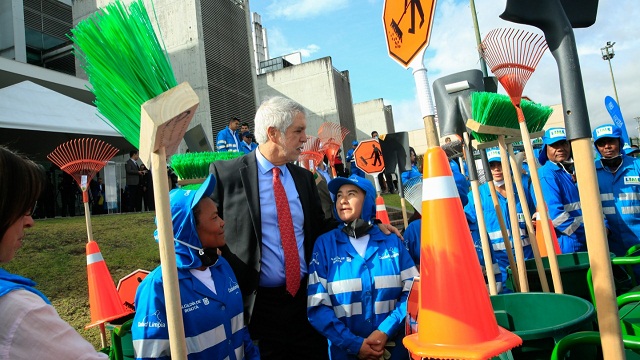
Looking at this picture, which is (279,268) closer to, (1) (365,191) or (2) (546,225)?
(1) (365,191)

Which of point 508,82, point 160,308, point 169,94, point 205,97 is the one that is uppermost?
point 205,97

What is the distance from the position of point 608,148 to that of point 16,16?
22.7m

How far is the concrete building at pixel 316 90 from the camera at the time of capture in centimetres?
2605

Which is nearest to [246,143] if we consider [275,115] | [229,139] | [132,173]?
[229,139]

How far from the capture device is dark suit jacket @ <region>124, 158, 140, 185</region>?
1185 centimetres

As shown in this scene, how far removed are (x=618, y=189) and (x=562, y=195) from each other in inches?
19.8

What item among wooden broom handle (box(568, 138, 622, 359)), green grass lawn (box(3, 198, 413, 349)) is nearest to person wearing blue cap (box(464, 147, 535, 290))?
wooden broom handle (box(568, 138, 622, 359))

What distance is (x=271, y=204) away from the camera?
2.67 meters

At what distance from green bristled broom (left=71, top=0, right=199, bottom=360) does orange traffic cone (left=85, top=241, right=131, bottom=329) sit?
248cm

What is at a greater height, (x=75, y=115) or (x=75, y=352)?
(x=75, y=115)

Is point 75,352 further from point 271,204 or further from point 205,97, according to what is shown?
point 205,97

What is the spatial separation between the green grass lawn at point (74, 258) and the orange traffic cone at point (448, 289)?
413 centimetres

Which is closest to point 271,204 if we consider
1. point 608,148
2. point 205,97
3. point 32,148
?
point 608,148

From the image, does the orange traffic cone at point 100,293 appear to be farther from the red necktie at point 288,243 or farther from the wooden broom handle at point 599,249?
the wooden broom handle at point 599,249
